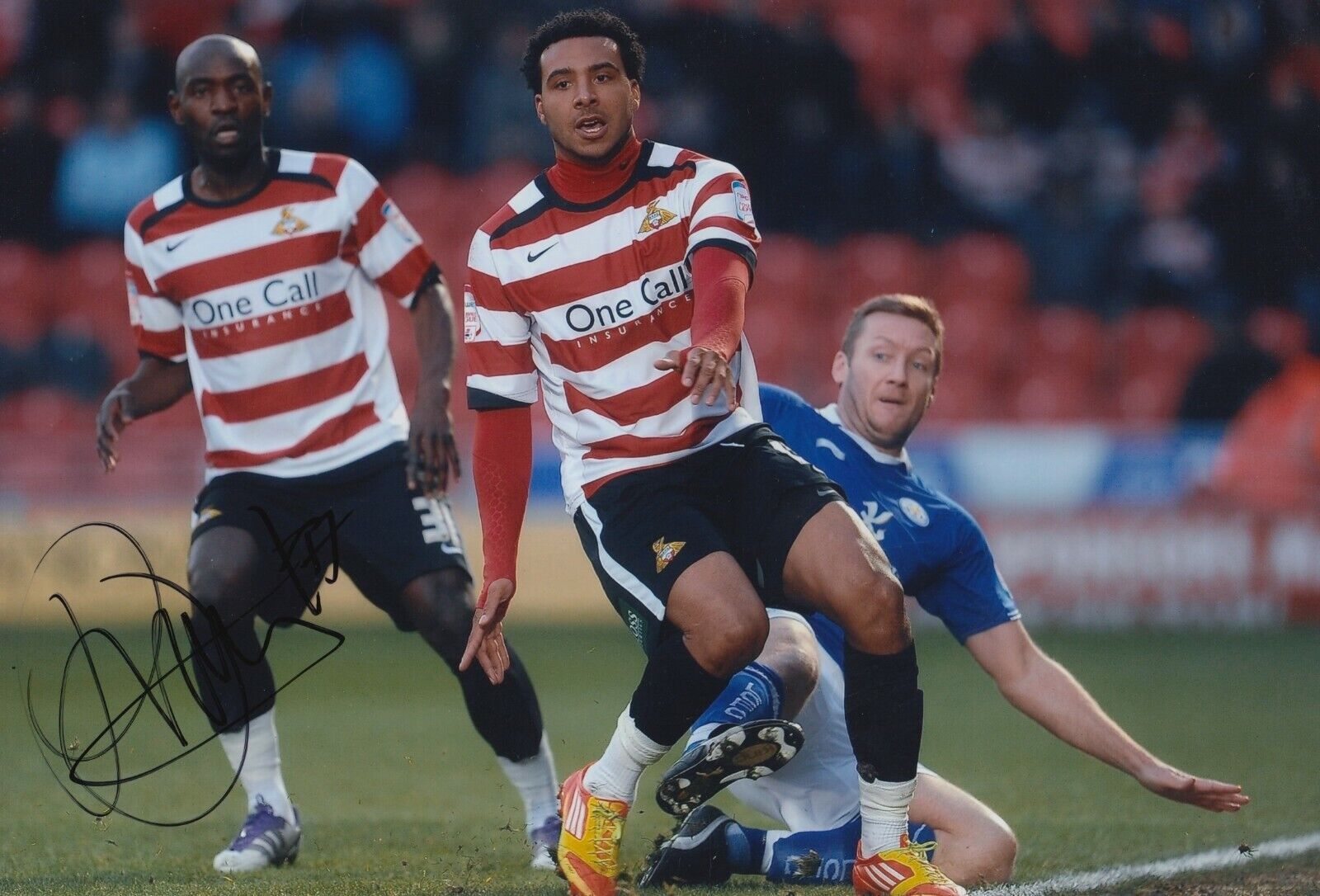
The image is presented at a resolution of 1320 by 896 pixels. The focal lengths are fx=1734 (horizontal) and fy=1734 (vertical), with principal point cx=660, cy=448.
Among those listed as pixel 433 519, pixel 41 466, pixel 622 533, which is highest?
pixel 622 533

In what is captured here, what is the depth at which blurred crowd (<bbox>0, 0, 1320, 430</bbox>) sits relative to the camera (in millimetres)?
12531

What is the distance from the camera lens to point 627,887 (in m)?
4.23

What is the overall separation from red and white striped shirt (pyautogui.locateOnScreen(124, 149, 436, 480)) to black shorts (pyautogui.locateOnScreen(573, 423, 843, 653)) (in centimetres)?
120

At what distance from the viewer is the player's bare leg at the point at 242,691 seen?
4.71 metres

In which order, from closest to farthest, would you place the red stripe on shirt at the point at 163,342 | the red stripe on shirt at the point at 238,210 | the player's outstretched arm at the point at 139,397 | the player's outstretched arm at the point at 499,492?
1. the player's outstretched arm at the point at 499,492
2. the player's outstretched arm at the point at 139,397
3. the red stripe on shirt at the point at 238,210
4. the red stripe on shirt at the point at 163,342

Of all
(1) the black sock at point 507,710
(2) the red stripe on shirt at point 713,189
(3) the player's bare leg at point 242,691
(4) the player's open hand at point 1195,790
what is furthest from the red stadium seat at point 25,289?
(4) the player's open hand at point 1195,790

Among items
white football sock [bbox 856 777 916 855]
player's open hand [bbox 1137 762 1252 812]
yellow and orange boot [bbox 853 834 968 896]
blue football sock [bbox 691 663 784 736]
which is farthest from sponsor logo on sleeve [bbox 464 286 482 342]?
player's open hand [bbox 1137 762 1252 812]

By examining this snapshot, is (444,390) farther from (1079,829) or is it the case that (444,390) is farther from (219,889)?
(1079,829)

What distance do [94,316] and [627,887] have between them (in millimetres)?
9148

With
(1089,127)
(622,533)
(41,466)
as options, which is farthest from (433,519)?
(1089,127)

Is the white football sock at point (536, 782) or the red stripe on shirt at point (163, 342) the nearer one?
the white football sock at point (536, 782)

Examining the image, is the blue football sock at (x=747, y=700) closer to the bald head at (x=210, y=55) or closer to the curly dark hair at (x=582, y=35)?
the curly dark hair at (x=582, y=35)

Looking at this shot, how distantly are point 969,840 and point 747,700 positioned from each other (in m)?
0.68

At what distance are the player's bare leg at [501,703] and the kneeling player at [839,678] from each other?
1.62 ft
